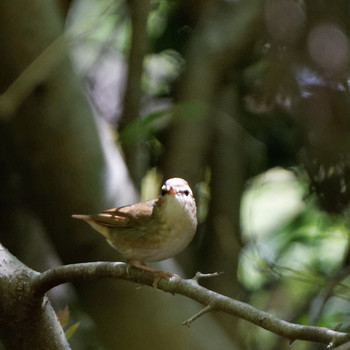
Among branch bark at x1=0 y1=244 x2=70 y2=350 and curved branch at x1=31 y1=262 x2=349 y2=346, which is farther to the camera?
branch bark at x1=0 y1=244 x2=70 y2=350

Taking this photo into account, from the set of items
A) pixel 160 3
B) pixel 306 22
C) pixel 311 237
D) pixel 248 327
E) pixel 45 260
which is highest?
pixel 306 22

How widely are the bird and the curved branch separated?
0.43ft

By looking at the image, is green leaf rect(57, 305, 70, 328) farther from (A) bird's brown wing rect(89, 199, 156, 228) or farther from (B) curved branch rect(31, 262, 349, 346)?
(A) bird's brown wing rect(89, 199, 156, 228)

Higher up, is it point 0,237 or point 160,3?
point 160,3

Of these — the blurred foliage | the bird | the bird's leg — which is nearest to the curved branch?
the bird's leg

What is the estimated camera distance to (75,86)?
2.72 m

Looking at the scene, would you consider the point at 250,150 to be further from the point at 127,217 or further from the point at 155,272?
the point at 155,272

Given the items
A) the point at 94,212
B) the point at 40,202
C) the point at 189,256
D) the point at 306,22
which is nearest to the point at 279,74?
the point at 306,22

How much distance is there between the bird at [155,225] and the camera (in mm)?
2012

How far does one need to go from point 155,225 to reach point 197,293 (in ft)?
1.57

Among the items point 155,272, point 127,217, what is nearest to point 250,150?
point 127,217

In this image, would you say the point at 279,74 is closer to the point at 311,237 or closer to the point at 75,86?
the point at 75,86

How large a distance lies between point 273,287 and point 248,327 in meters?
0.19

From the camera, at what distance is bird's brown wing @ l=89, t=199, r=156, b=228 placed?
211 centimetres
